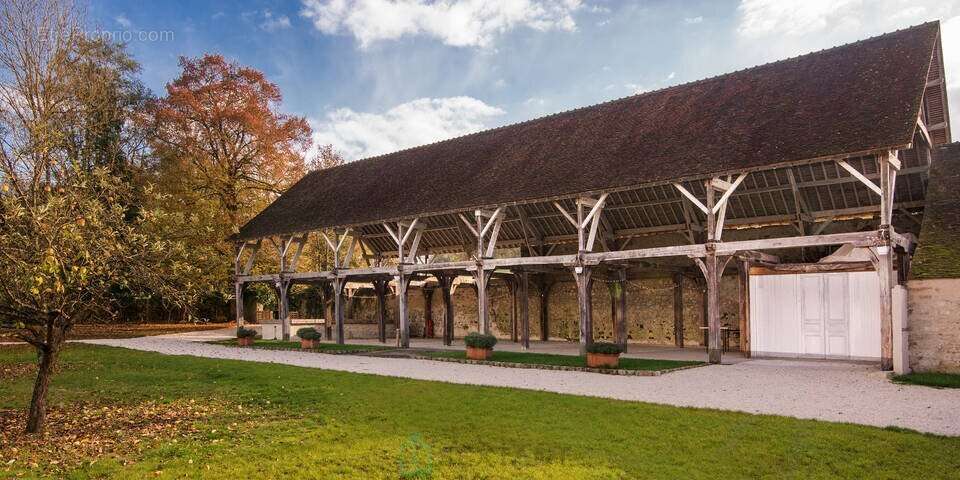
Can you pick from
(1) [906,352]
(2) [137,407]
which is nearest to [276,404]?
(2) [137,407]

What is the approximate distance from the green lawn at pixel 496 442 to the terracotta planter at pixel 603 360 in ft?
13.3

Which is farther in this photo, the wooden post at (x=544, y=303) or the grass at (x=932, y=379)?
the wooden post at (x=544, y=303)

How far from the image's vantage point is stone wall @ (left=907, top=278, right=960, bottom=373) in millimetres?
12156

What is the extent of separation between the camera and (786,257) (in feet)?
61.6

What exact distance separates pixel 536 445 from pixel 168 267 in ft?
24.0

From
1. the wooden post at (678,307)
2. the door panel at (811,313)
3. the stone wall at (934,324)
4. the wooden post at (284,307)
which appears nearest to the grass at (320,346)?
the wooden post at (284,307)

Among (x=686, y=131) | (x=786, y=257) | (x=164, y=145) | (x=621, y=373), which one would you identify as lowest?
(x=621, y=373)

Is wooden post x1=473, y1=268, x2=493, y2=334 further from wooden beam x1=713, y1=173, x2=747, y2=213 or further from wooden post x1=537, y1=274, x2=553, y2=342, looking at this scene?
wooden beam x1=713, y1=173, x2=747, y2=213

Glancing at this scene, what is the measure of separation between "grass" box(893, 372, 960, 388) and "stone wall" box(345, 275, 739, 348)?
24.8 feet

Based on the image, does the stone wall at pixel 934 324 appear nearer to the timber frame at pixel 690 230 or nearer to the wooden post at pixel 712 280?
the timber frame at pixel 690 230

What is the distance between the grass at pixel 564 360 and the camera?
47.6 ft

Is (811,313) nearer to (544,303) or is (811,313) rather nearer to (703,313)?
(703,313)

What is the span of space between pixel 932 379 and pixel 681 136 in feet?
26.0

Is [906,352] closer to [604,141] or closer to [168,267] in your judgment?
[604,141]
